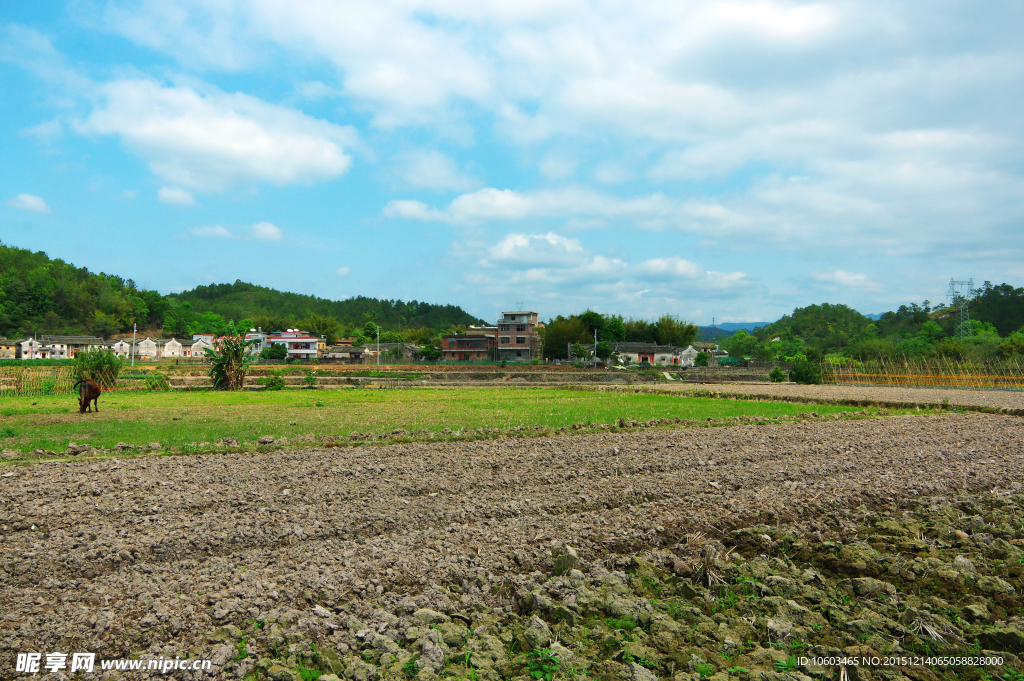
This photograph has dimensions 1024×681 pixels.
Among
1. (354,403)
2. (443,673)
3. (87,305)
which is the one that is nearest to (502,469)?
(443,673)

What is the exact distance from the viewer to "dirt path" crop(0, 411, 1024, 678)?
5480 mm

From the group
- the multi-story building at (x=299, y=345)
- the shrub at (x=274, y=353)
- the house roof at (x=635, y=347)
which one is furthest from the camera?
the multi-story building at (x=299, y=345)

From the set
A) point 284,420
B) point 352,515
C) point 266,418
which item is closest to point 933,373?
point 284,420

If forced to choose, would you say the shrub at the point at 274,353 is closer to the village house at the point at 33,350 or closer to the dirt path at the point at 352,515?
the village house at the point at 33,350

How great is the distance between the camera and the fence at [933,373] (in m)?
48.6

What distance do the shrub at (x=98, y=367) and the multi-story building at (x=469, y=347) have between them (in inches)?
2538

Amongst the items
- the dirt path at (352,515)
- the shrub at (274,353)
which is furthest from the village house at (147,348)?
the dirt path at (352,515)

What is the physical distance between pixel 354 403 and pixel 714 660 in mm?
26722

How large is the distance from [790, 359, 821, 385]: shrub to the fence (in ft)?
3.06

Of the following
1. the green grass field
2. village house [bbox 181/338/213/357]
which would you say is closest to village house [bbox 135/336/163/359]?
village house [bbox 181/338/213/357]

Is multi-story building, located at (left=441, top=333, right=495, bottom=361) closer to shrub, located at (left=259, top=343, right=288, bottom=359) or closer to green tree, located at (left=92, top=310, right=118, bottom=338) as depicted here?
shrub, located at (left=259, top=343, right=288, bottom=359)

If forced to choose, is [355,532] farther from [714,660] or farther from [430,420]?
[430,420]

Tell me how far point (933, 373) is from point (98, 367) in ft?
222

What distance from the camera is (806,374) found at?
5653cm
